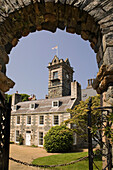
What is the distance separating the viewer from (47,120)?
18.2 m

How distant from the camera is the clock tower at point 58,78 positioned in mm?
27078

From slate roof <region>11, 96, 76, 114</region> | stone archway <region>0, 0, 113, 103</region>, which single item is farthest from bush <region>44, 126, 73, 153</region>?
stone archway <region>0, 0, 113, 103</region>

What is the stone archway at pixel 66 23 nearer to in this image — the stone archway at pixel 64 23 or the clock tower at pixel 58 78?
the stone archway at pixel 64 23

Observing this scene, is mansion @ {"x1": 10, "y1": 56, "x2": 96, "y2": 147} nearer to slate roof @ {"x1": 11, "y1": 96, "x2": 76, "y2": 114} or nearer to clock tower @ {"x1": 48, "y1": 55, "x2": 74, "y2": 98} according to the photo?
slate roof @ {"x1": 11, "y1": 96, "x2": 76, "y2": 114}

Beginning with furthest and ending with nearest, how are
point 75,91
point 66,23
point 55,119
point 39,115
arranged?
point 39,115, point 75,91, point 55,119, point 66,23

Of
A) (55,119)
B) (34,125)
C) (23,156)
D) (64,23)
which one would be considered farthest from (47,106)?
(64,23)

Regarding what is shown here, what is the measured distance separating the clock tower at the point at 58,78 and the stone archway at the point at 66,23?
23730mm

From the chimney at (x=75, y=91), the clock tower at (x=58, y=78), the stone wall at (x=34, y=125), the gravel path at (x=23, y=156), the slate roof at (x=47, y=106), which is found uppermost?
the clock tower at (x=58, y=78)

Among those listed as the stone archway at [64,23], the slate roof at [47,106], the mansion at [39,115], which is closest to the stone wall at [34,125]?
the mansion at [39,115]

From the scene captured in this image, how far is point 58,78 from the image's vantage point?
27.3 metres

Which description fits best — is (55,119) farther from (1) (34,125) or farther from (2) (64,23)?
(2) (64,23)

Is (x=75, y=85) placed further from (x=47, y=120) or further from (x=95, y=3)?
(x=95, y=3)

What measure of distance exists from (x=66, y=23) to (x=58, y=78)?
24.5 m

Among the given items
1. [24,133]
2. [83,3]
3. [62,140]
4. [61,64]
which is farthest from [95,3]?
[61,64]
